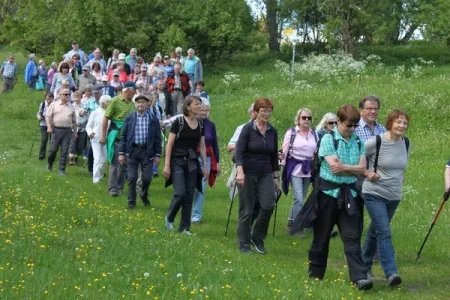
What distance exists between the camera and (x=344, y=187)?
9.23m

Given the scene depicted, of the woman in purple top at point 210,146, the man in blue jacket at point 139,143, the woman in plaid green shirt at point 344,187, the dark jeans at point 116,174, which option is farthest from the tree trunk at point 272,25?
the woman in plaid green shirt at point 344,187

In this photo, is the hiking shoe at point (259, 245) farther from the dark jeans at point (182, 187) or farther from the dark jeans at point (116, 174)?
the dark jeans at point (116, 174)

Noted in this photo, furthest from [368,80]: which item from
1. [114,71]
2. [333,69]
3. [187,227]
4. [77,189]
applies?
[187,227]

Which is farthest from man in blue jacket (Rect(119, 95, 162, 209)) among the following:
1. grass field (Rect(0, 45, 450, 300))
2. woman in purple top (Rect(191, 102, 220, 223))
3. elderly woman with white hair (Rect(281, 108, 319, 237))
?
elderly woman with white hair (Rect(281, 108, 319, 237))

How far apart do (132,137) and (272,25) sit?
1246 inches

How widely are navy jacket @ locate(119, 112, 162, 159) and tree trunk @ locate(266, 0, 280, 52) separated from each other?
101 feet

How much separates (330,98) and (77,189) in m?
12.5

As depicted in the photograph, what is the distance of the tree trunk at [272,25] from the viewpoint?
145 feet

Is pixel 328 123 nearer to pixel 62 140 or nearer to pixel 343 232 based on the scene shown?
pixel 343 232

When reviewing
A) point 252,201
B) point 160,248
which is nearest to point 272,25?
point 252,201

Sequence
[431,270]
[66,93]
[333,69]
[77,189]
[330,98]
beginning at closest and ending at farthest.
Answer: [431,270], [77,189], [66,93], [330,98], [333,69]

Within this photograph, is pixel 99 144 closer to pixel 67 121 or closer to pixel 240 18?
pixel 67 121

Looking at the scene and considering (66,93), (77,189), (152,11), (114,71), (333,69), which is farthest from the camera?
(152,11)

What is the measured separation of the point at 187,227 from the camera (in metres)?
11.9
